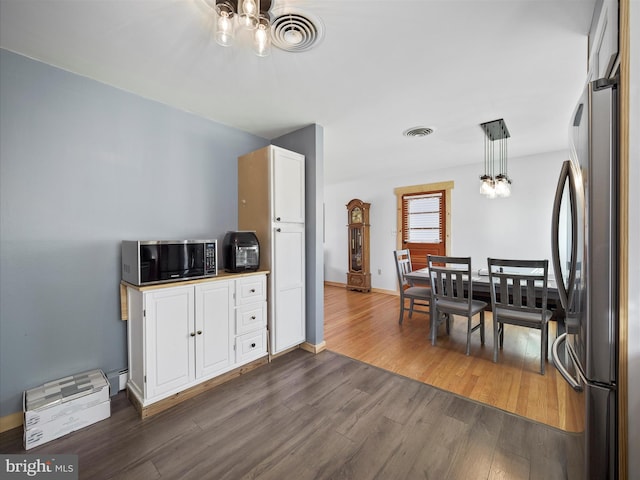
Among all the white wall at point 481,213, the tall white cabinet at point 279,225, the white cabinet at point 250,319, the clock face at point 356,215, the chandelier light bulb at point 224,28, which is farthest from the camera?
the clock face at point 356,215

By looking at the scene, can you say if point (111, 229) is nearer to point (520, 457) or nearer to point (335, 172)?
point (520, 457)

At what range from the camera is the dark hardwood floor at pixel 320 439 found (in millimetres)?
1394

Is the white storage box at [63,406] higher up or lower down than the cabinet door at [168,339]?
lower down

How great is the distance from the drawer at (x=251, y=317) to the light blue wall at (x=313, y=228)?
1.81 feet

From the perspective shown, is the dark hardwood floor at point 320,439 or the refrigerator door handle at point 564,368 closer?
the refrigerator door handle at point 564,368

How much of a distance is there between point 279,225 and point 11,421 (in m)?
2.23

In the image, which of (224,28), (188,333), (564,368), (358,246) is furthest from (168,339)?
(358,246)

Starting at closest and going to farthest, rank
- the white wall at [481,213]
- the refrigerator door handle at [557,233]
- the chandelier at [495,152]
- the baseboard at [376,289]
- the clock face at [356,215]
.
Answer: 1. the refrigerator door handle at [557,233]
2. the chandelier at [495,152]
3. the white wall at [481,213]
4. the baseboard at [376,289]
5. the clock face at [356,215]

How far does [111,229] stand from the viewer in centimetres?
208

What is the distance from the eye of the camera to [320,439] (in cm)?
162

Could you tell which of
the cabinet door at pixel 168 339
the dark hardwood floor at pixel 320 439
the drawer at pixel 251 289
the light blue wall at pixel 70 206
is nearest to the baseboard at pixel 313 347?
the dark hardwood floor at pixel 320 439

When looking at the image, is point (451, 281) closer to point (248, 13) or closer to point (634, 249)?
point (634, 249)

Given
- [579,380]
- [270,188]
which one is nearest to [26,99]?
[270,188]

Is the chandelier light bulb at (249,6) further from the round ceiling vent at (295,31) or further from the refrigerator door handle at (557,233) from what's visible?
the refrigerator door handle at (557,233)
